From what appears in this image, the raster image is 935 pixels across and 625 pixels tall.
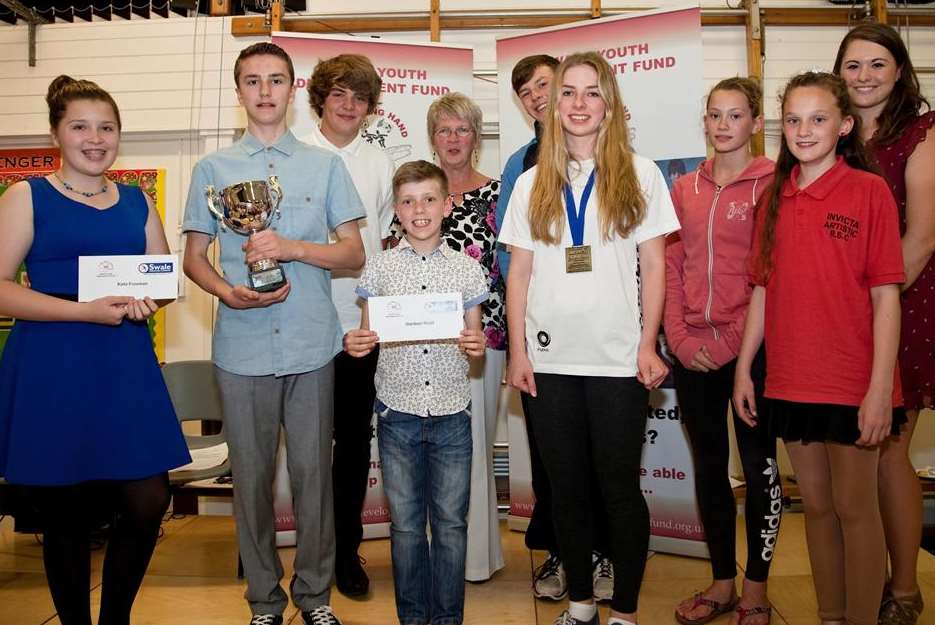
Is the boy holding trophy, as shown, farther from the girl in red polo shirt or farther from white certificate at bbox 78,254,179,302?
the girl in red polo shirt

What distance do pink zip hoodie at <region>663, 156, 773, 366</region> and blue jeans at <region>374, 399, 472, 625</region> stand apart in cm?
90

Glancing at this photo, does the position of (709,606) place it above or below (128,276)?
below

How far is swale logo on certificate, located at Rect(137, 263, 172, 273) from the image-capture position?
2252mm

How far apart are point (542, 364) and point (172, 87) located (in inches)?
153

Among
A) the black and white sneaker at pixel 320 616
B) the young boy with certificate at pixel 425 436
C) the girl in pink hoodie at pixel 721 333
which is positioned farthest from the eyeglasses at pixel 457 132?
the black and white sneaker at pixel 320 616

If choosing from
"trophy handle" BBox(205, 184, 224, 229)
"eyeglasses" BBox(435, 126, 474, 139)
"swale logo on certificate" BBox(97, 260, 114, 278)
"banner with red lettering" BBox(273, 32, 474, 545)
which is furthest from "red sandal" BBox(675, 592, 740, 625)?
"swale logo on certificate" BBox(97, 260, 114, 278)

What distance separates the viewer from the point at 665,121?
12.4 ft

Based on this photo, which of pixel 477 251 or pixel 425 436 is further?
pixel 477 251

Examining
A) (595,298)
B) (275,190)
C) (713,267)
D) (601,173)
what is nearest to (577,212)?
(601,173)

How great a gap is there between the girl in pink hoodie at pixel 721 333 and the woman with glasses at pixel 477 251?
729 mm

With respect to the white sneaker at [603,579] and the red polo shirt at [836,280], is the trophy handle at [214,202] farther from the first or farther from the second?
the white sneaker at [603,579]

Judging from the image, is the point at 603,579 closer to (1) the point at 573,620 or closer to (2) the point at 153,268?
(1) the point at 573,620

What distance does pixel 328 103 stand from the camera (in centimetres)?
310

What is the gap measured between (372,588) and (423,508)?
101 centimetres
